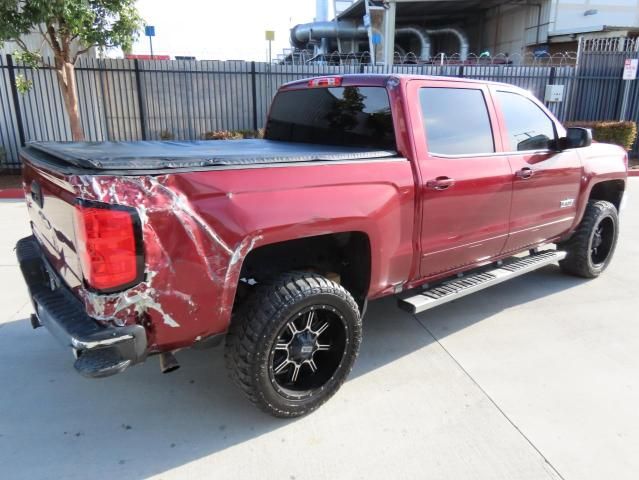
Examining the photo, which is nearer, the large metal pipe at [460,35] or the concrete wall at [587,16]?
the concrete wall at [587,16]

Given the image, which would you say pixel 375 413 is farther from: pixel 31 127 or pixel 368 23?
pixel 368 23

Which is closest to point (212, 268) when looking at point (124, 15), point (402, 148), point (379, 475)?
point (379, 475)

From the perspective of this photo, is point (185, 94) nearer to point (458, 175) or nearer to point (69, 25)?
point (69, 25)

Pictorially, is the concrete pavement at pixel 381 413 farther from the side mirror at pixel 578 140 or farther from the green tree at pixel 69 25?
the green tree at pixel 69 25

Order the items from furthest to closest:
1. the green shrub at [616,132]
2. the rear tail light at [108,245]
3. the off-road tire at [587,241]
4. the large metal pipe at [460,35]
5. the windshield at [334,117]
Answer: the large metal pipe at [460,35]
the green shrub at [616,132]
the off-road tire at [587,241]
the windshield at [334,117]
the rear tail light at [108,245]

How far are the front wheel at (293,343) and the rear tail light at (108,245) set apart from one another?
2.27ft

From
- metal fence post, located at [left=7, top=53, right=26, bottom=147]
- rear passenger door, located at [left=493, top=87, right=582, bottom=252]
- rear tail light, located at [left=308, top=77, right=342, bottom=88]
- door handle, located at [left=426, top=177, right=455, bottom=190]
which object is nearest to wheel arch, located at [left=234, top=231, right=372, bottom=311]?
door handle, located at [left=426, top=177, right=455, bottom=190]

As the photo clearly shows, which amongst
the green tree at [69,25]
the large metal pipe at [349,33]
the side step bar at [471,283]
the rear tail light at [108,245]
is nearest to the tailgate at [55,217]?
the rear tail light at [108,245]

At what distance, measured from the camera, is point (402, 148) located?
10.3 ft

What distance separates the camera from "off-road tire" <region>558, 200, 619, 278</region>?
482cm

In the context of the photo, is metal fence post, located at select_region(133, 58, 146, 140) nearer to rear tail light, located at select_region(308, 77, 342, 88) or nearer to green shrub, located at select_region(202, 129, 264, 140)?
green shrub, located at select_region(202, 129, 264, 140)

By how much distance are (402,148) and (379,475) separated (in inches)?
74.9

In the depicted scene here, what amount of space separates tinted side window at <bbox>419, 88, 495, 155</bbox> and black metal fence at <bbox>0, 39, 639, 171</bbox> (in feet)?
30.7

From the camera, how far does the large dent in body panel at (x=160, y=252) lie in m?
2.05
